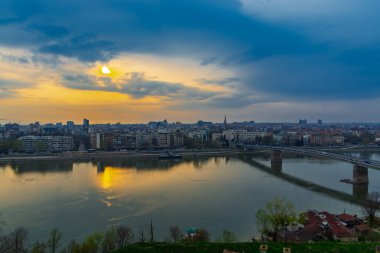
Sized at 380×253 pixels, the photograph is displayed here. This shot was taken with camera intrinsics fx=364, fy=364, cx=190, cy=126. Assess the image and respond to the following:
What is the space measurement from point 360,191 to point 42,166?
14.3 meters

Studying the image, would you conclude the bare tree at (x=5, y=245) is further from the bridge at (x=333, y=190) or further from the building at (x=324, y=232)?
the bridge at (x=333, y=190)

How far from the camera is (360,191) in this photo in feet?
38.3

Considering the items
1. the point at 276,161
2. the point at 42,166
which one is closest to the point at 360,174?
the point at 276,161

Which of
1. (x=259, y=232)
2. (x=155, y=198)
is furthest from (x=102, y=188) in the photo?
(x=259, y=232)

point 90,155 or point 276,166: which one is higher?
point 90,155

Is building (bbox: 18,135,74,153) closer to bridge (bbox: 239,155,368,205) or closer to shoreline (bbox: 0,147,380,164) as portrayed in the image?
shoreline (bbox: 0,147,380,164)

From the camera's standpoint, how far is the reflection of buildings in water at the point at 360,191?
36.0ft

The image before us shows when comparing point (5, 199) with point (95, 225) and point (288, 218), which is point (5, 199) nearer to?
point (95, 225)

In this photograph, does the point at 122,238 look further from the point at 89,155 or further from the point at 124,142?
the point at 124,142

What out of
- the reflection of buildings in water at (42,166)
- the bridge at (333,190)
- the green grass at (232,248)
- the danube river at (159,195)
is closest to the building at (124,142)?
the reflection of buildings in water at (42,166)

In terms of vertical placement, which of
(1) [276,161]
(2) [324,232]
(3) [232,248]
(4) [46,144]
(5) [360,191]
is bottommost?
(5) [360,191]

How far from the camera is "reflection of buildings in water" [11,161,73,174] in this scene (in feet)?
54.4

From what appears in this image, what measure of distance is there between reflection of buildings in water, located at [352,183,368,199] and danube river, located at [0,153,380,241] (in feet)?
0.10

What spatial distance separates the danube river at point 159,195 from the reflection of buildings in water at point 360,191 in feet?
0.10
